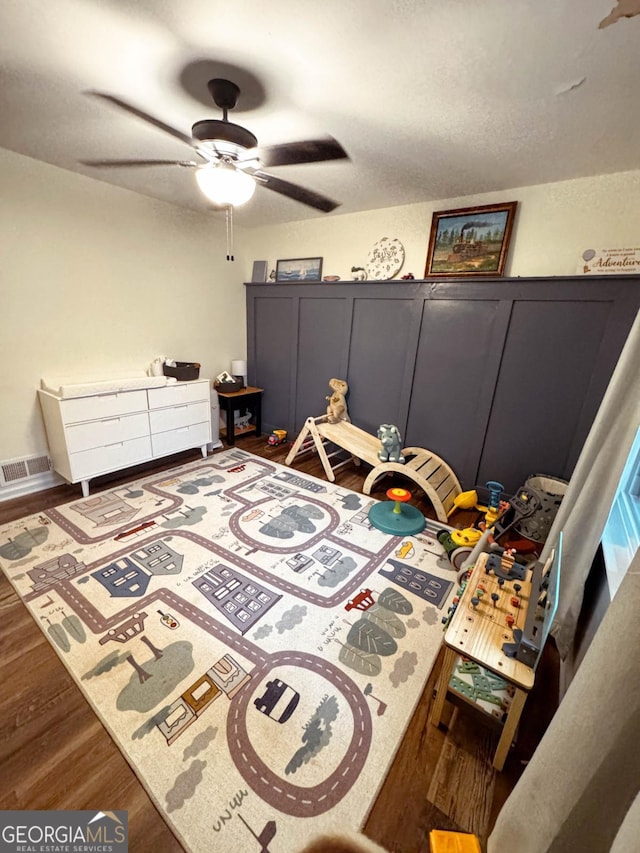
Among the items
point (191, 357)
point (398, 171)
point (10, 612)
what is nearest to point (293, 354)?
point (191, 357)

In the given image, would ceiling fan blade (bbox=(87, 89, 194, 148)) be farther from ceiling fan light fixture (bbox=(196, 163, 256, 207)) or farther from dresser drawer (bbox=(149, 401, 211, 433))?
dresser drawer (bbox=(149, 401, 211, 433))

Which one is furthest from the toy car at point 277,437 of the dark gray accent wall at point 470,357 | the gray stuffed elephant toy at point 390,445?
the gray stuffed elephant toy at point 390,445

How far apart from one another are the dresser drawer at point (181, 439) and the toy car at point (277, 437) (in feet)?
2.34

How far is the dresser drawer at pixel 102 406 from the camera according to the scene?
2506mm

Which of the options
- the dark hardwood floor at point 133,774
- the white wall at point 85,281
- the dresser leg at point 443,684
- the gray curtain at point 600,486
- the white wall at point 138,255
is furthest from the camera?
the white wall at point 85,281

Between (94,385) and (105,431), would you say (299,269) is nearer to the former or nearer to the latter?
(94,385)

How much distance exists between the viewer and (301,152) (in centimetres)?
188

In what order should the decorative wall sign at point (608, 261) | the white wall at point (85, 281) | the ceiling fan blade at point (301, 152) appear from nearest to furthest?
the ceiling fan blade at point (301, 152)
the decorative wall sign at point (608, 261)
the white wall at point (85, 281)

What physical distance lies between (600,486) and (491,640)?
767 mm

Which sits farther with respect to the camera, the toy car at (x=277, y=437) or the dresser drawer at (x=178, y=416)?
the toy car at (x=277, y=437)

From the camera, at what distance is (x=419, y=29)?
1110 millimetres

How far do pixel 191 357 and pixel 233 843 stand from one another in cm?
358

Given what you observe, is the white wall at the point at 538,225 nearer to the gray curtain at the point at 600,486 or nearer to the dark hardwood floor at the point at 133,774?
the gray curtain at the point at 600,486

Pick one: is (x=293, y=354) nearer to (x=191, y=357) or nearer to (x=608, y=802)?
(x=191, y=357)
